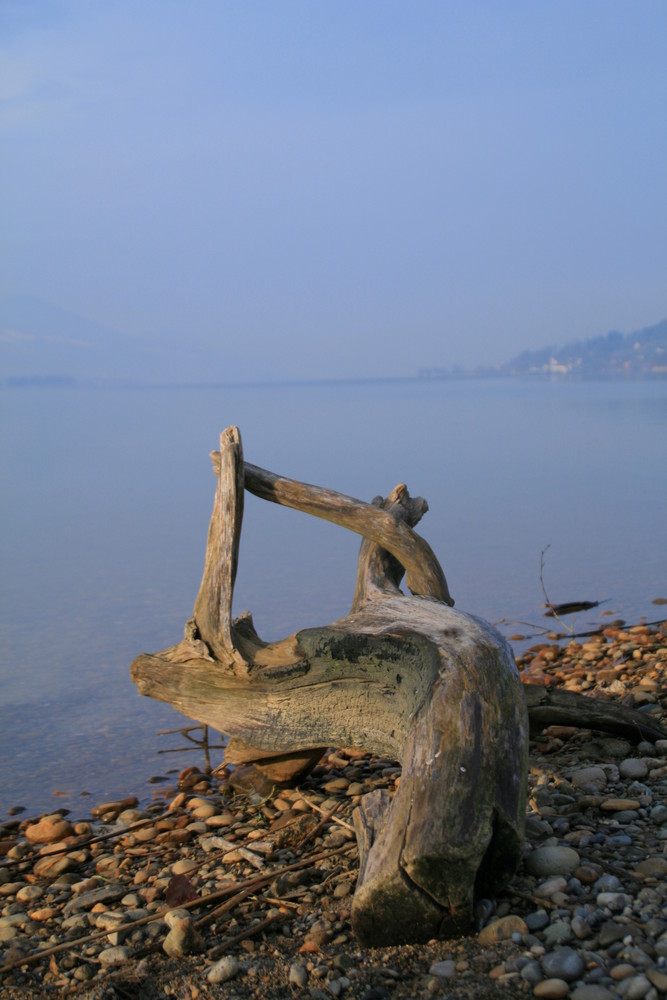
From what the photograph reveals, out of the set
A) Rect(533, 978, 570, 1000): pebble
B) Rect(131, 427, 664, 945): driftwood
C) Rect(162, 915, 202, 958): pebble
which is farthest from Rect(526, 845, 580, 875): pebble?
Rect(162, 915, 202, 958): pebble

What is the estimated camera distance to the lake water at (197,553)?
6375mm

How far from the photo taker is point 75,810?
520 centimetres

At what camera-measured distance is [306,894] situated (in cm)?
347

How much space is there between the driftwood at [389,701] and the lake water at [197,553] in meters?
1.42

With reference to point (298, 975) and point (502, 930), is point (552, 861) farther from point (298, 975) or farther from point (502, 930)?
point (298, 975)

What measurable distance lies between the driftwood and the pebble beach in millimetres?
187

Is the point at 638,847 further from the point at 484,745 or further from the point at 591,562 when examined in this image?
the point at 591,562

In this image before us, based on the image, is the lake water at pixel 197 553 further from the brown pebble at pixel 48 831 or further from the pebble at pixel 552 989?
the pebble at pixel 552 989

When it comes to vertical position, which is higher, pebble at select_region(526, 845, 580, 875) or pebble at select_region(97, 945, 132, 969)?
pebble at select_region(526, 845, 580, 875)

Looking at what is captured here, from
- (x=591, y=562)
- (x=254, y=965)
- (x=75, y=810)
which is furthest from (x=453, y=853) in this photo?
(x=591, y=562)

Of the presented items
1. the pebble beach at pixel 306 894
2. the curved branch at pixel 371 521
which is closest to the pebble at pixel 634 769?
the pebble beach at pixel 306 894

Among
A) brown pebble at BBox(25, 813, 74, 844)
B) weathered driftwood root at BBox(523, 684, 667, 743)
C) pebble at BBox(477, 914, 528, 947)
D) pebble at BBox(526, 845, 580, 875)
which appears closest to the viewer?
pebble at BBox(477, 914, 528, 947)

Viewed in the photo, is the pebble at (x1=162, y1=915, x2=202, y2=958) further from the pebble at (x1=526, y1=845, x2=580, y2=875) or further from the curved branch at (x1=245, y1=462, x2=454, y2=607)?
the curved branch at (x1=245, y1=462, x2=454, y2=607)

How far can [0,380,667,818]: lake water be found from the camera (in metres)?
6.38
